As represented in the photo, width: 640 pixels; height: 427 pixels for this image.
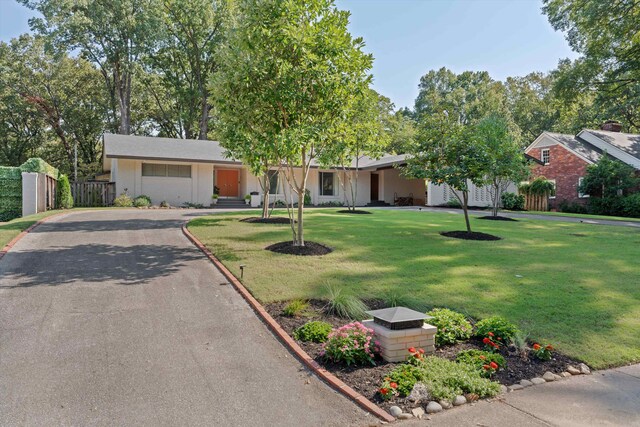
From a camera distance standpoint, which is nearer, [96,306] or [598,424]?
[598,424]

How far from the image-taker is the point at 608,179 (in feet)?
80.6

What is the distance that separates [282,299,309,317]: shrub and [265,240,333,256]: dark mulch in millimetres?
3274

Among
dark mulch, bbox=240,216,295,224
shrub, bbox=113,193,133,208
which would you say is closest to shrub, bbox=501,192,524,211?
dark mulch, bbox=240,216,295,224

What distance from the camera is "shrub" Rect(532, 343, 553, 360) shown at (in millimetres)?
4523

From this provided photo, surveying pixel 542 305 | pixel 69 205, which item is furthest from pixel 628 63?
pixel 69 205

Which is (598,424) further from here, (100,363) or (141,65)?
(141,65)

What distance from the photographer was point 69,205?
20.7 m

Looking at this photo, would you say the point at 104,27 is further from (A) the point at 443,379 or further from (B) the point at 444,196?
(A) the point at 443,379

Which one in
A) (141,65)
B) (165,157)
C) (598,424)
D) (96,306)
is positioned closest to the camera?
(598,424)

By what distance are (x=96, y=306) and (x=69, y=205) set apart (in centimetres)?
1759

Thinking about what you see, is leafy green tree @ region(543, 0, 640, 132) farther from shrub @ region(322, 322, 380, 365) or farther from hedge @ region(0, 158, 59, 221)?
hedge @ region(0, 158, 59, 221)

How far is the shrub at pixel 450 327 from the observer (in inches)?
194

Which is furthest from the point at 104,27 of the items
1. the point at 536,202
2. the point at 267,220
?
the point at 536,202

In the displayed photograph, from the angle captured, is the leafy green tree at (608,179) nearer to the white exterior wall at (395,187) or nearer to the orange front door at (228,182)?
the white exterior wall at (395,187)
